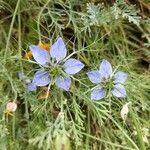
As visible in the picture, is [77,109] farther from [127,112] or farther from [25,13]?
[25,13]

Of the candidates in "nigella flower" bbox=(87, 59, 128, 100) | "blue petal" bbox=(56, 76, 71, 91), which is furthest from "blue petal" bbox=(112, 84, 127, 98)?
"blue petal" bbox=(56, 76, 71, 91)

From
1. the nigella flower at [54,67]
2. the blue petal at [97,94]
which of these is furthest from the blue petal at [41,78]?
the blue petal at [97,94]

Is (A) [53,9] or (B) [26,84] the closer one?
(B) [26,84]

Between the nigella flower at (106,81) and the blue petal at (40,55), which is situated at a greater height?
the blue petal at (40,55)

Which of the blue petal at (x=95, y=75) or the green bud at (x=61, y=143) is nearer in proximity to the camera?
the green bud at (x=61, y=143)

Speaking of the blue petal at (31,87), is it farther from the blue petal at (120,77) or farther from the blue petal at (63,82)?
the blue petal at (120,77)

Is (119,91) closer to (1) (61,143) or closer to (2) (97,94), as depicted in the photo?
(2) (97,94)

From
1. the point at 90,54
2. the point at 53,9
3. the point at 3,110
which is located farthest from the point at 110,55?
the point at 3,110

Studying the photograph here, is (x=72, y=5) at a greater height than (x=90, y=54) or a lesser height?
greater

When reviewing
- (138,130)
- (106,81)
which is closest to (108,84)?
(106,81)
